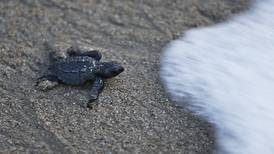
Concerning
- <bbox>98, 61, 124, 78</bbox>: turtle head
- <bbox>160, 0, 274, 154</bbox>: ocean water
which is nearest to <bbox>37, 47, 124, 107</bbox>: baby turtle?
<bbox>98, 61, 124, 78</bbox>: turtle head

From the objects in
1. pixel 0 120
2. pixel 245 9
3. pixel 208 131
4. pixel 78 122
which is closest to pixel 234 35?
pixel 245 9

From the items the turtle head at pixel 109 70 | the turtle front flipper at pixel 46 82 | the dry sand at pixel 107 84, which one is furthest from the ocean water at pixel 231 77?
the turtle front flipper at pixel 46 82

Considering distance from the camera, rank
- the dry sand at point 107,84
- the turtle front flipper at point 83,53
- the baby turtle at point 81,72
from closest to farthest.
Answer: the dry sand at point 107,84 → the baby turtle at point 81,72 → the turtle front flipper at point 83,53

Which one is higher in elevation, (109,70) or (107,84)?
(109,70)

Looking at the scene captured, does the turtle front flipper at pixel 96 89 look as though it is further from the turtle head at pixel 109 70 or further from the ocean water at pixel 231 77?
the ocean water at pixel 231 77

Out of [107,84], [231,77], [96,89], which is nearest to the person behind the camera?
[96,89]

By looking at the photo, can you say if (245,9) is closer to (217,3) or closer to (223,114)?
(217,3)

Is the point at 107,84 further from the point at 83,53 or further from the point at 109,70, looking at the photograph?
the point at 83,53

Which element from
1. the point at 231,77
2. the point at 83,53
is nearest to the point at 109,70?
the point at 83,53
